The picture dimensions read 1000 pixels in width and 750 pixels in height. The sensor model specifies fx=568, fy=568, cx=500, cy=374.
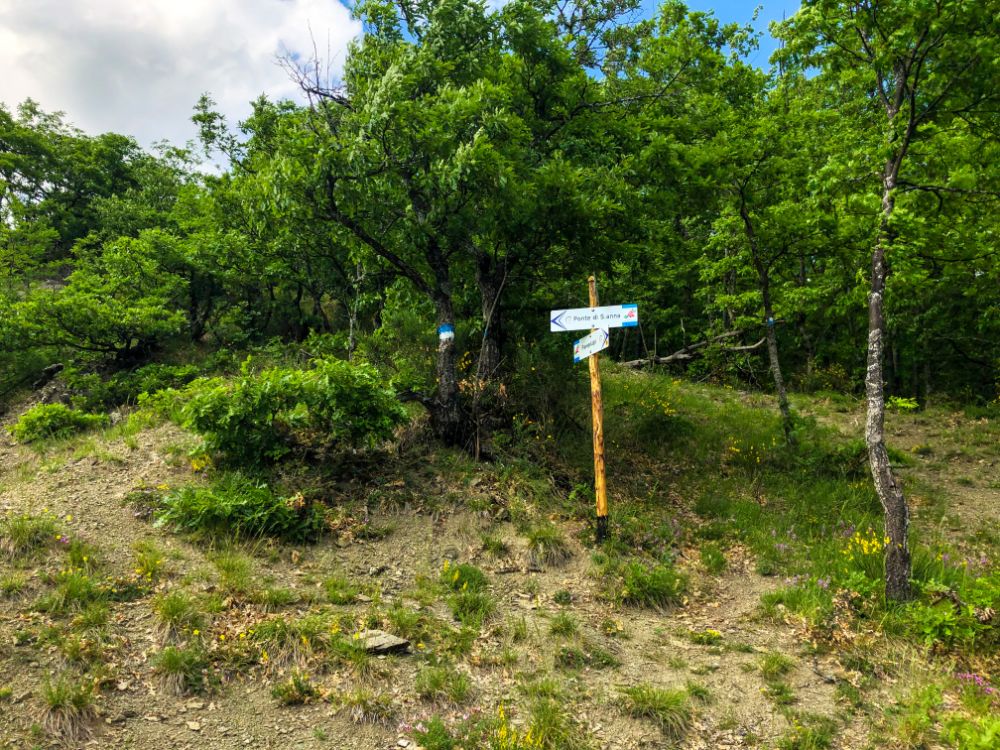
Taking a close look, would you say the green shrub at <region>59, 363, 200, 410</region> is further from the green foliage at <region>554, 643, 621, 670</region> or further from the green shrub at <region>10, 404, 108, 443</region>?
the green foliage at <region>554, 643, 621, 670</region>

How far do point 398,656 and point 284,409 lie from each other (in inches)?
146

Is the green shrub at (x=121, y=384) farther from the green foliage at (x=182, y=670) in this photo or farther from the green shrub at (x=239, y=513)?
the green foliage at (x=182, y=670)

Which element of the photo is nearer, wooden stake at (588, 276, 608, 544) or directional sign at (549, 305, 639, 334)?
directional sign at (549, 305, 639, 334)

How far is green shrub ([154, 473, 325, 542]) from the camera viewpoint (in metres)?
6.55

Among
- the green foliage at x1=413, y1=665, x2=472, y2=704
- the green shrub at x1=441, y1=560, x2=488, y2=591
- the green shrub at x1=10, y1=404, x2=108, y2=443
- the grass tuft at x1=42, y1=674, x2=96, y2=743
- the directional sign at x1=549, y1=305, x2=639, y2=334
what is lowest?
the green foliage at x1=413, y1=665, x2=472, y2=704

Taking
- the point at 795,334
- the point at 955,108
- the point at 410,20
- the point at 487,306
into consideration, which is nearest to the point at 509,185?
the point at 487,306

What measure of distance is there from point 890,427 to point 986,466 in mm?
2656

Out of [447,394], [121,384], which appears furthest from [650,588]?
[121,384]

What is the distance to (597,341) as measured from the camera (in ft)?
23.6

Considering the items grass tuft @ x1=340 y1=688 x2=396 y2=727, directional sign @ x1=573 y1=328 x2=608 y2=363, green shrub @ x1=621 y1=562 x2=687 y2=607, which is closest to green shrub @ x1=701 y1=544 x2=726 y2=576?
green shrub @ x1=621 y1=562 x2=687 y2=607

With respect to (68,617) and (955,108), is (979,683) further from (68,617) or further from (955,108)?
(68,617)

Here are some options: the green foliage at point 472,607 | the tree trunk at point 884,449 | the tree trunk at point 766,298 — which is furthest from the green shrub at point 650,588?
the tree trunk at point 766,298

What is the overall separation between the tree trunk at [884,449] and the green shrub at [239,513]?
21.1 ft

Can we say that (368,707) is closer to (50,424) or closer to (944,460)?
(50,424)
